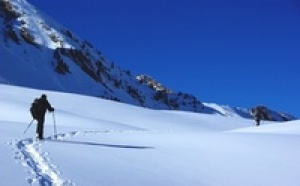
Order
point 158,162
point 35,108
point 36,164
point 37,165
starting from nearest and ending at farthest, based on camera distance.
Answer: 1. point 37,165
2. point 36,164
3. point 158,162
4. point 35,108

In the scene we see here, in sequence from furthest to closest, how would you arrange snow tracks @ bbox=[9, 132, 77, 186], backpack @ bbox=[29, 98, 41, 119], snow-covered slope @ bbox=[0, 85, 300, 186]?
backpack @ bbox=[29, 98, 41, 119] < snow-covered slope @ bbox=[0, 85, 300, 186] < snow tracks @ bbox=[9, 132, 77, 186]

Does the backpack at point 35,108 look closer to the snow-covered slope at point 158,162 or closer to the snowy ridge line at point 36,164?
the snow-covered slope at point 158,162

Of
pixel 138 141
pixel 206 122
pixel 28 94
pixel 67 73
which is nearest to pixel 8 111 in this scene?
pixel 28 94

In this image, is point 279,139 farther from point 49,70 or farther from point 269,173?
point 49,70

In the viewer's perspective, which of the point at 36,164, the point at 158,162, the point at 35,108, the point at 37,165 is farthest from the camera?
the point at 35,108

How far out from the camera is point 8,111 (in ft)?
118

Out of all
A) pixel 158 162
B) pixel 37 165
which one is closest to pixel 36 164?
pixel 37 165

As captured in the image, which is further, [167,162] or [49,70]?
[49,70]

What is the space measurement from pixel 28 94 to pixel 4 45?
4797 inches

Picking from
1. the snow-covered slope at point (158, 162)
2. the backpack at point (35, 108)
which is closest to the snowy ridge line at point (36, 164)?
the snow-covered slope at point (158, 162)

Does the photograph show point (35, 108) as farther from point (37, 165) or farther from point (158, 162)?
point (37, 165)

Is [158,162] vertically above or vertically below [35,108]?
below

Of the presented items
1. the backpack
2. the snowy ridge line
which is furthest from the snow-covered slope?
the backpack

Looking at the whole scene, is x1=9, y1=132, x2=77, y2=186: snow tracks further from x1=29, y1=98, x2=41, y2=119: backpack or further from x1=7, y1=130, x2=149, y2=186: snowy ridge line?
x1=29, y1=98, x2=41, y2=119: backpack
